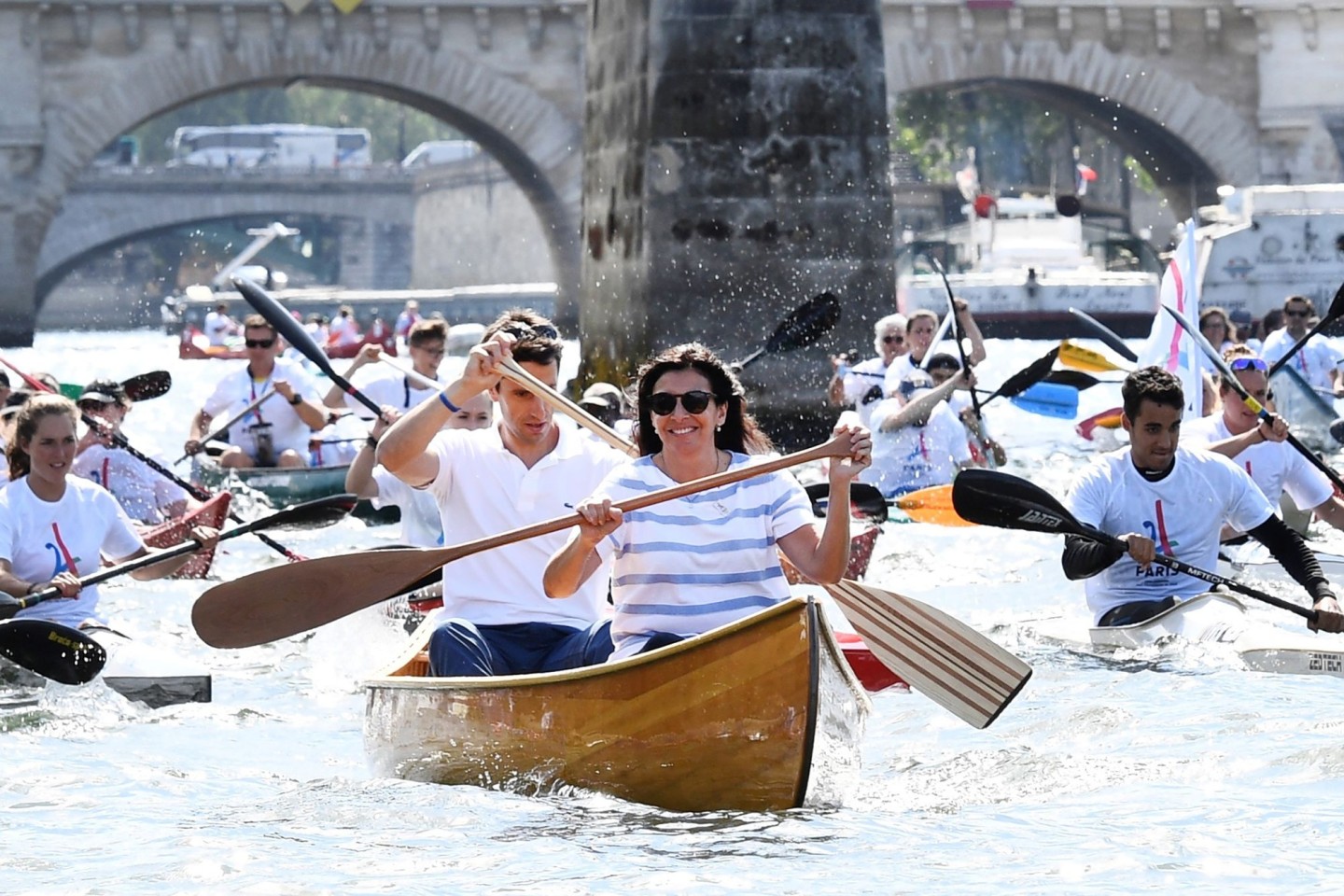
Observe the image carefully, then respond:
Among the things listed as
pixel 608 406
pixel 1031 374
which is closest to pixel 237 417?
pixel 608 406

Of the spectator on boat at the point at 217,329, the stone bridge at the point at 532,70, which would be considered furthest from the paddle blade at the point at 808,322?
the spectator on boat at the point at 217,329

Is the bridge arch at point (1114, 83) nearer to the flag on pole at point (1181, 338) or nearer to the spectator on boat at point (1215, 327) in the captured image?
the spectator on boat at point (1215, 327)

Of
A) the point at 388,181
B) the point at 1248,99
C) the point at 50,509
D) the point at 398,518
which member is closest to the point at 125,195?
the point at 388,181

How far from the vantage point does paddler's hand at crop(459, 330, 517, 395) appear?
242 inches

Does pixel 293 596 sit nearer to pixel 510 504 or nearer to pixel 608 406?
pixel 510 504

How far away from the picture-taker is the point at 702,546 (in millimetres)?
5715

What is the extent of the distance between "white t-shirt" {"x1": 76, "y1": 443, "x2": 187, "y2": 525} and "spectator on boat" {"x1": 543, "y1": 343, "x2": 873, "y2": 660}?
6389 mm

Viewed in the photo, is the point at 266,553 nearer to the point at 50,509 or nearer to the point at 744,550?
the point at 50,509

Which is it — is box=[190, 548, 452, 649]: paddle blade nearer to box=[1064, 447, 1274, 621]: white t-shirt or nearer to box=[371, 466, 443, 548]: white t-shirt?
→ box=[1064, 447, 1274, 621]: white t-shirt

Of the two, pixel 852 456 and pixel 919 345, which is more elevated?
pixel 852 456

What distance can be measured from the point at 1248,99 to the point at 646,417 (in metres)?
38.8

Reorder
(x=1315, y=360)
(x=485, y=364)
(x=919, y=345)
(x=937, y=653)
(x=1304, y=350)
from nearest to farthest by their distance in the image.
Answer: (x=485, y=364)
(x=937, y=653)
(x=919, y=345)
(x=1304, y=350)
(x=1315, y=360)

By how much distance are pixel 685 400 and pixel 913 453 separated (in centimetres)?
774

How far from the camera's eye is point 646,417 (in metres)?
5.89
